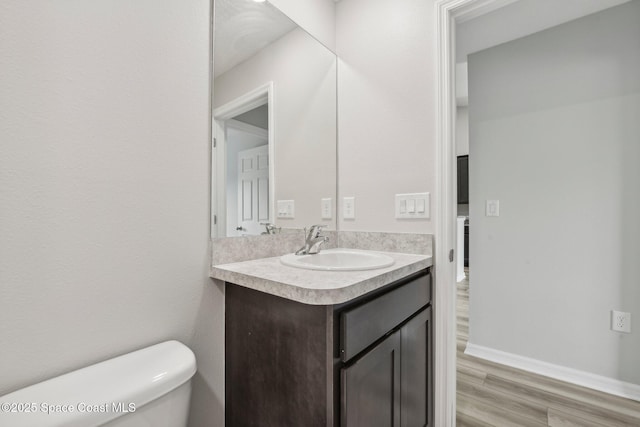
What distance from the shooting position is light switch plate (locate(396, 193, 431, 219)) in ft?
4.45

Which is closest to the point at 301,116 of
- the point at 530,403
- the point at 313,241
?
the point at 313,241

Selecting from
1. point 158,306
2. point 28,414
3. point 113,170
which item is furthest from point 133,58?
point 28,414

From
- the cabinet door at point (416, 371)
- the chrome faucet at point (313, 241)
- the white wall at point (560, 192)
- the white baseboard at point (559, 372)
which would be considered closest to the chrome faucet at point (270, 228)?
the chrome faucet at point (313, 241)

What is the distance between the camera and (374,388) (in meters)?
0.92

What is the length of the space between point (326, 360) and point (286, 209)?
2.72 feet

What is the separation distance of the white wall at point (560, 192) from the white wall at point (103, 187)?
2.06 meters

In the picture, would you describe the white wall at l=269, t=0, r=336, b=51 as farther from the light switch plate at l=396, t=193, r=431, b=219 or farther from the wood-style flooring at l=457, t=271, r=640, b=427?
the wood-style flooring at l=457, t=271, r=640, b=427

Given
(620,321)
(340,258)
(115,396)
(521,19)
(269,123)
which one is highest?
(521,19)

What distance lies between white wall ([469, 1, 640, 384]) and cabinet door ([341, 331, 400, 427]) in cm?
159

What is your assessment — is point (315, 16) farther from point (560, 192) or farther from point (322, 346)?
point (560, 192)

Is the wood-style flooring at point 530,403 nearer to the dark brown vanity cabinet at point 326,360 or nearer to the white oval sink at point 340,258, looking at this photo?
the dark brown vanity cabinet at point 326,360

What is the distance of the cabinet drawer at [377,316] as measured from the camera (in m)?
0.81

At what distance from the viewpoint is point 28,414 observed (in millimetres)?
584

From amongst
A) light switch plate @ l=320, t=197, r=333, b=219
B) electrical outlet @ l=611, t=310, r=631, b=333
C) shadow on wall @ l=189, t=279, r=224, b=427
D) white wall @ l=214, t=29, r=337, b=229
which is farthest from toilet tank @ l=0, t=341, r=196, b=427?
electrical outlet @ l=611, t=310, r=631, b=333
